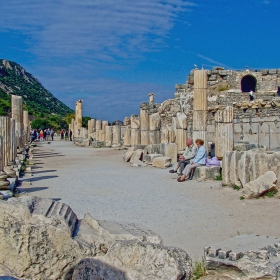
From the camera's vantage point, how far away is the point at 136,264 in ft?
13.7

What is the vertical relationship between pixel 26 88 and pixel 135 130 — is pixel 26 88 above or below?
above

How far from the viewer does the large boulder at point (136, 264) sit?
4.09 metres

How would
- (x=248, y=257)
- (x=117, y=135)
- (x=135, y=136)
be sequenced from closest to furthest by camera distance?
(x=248, y=257), (x=135, y=136), (x=117, y=135)

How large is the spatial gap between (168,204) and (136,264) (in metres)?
5.19

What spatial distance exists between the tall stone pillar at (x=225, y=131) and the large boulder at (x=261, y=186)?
4.39 m

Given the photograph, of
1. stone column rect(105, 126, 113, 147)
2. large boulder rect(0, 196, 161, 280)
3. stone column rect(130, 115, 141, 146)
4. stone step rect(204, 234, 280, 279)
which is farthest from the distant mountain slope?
stone step rect(204, 234, 280, 279)

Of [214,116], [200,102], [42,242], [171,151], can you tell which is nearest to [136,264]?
[42,242]

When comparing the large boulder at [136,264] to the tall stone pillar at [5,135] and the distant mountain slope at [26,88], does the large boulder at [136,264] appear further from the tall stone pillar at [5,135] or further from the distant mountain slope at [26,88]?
the distant mountain slope at [26,88]

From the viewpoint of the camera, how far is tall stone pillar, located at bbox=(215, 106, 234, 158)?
Result: 551 inches

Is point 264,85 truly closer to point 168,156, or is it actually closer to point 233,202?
point 168,156

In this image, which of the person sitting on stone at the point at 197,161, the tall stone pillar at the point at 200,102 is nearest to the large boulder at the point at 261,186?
the person sitting on stone at the point at 197,161

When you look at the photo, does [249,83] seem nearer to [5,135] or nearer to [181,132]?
[181,132]

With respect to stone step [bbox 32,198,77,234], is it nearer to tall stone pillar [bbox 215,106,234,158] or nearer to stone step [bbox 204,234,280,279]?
stone step [bbox 204,234,280,279]

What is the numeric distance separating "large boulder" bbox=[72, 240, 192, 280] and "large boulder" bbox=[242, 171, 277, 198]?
5447 mm
